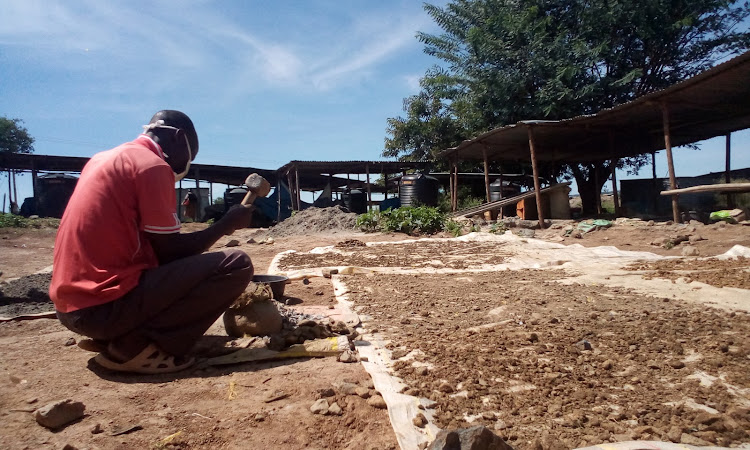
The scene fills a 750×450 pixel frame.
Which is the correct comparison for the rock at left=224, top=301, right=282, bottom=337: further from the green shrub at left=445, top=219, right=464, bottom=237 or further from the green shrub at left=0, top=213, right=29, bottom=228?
the green shrub at left=0, top=213, right=29, bottom=228

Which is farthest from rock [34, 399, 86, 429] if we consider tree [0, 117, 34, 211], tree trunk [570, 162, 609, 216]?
tree [0, 117, 34, 211]

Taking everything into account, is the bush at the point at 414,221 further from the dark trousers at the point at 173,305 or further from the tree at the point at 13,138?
the tree at the point at 13,138

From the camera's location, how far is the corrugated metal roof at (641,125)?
7.64m

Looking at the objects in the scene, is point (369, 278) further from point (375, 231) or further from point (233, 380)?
point (375, 231)

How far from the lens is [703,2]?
1273cm

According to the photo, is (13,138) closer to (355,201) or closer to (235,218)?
(355,201)

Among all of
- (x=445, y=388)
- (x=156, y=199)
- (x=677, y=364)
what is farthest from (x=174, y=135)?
(x=677, y=364)

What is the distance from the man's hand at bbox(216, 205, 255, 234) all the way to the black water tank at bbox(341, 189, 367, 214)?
16.1 metres

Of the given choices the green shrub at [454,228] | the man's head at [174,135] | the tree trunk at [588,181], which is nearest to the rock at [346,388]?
the man's head at [174,135]

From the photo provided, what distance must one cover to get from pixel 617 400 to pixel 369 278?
126 inches

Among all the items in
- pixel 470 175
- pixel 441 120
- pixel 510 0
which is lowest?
pixel 470 175

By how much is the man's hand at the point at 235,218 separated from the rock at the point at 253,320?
0.49 m

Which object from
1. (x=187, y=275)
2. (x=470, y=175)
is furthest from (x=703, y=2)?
(x=187, y=275)

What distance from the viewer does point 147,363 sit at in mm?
2039
